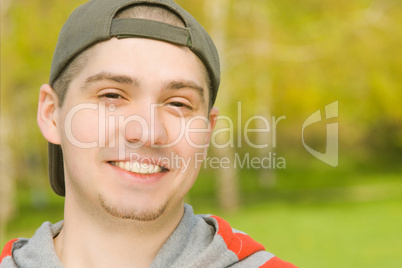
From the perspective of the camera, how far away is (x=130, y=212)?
2223mm

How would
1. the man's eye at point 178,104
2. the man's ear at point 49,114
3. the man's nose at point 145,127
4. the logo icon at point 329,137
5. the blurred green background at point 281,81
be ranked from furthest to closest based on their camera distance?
the logo icon at point 329,137 < the blurred green background at point 281,81 < the man's ear at point 49,114 < the man's eye at point 178,104 < the man's nose at point 145,127

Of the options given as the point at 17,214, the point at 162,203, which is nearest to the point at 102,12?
the point at 162,203

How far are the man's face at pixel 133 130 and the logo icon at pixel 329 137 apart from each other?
54.8 feet

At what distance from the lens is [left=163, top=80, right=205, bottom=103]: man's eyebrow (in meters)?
2.28

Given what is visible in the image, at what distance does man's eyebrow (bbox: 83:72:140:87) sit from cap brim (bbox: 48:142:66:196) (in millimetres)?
512

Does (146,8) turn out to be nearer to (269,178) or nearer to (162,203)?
(162,203)

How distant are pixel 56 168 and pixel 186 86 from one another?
83cm

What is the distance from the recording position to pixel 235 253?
2.42m

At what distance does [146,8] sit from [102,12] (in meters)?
0.18

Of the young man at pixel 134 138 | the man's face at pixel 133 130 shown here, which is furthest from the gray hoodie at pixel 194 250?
the man's face at pixel 133 130

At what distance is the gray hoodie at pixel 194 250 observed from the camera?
236cm

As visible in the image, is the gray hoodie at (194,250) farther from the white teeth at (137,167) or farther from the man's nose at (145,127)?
the man's nose at (145,127)

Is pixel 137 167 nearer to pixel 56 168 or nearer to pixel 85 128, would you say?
pixel 85 128

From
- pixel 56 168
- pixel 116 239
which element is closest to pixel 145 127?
pixel 116 239
